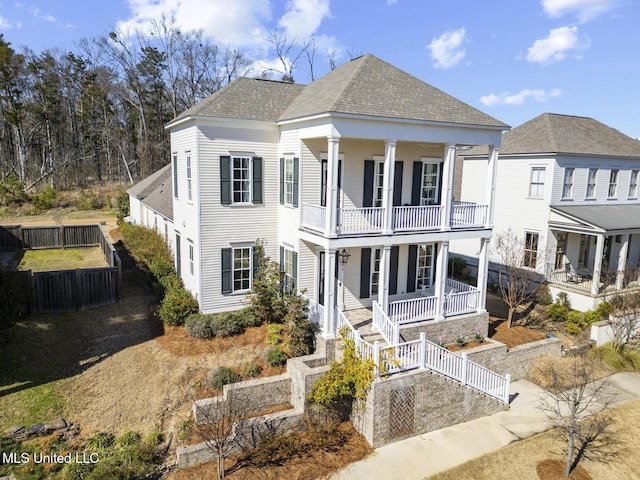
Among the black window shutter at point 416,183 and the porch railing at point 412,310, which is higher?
the black window shutter at point 416,183

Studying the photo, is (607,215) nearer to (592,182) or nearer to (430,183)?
(592,182)

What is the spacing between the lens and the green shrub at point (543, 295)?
20.9m

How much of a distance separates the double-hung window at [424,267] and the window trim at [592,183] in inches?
462

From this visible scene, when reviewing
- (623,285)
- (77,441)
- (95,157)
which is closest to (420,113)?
(77,441)

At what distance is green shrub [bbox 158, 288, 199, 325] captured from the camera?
49.2 feet

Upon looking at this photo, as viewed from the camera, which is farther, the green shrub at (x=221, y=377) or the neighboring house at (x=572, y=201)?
the neighboring house at (x=572, y=201)

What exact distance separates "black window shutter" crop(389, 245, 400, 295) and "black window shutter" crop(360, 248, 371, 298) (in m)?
1.10

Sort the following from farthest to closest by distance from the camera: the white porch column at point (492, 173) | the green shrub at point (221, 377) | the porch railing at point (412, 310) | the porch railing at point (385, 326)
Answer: the white porch column at point (492, 173) → the porch railing at point (412, 310) → the porch railing at point (385, 326) → the green shrub at point (221, 377)

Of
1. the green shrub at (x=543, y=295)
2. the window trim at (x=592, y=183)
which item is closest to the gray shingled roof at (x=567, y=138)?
the window trim at (x=592, y=183)

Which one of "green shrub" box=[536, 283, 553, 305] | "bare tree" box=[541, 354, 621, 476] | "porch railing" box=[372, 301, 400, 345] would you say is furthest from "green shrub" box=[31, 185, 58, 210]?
"bare tree" box=[541, 354, 621, 476]

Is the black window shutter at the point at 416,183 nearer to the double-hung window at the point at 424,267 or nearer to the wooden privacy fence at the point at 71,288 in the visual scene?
the double-hung window at the point at 424,267

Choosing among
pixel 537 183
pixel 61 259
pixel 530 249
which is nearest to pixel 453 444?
pixel 530 249

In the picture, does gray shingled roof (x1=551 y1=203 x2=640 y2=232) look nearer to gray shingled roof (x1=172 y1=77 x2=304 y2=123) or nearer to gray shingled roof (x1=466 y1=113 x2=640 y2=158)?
gray shingled roof (x1=466 y1=113 x2=640 y2=158)

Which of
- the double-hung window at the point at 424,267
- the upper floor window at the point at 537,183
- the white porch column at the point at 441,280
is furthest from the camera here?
the upper floor window at the point at 537,183
